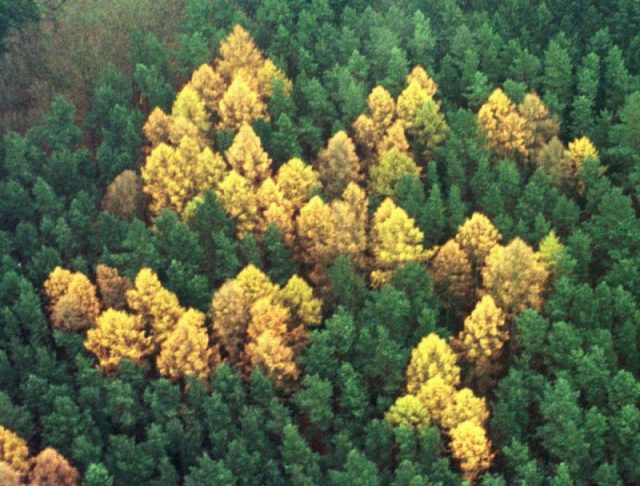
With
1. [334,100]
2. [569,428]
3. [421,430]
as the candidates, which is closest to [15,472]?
[421,430]

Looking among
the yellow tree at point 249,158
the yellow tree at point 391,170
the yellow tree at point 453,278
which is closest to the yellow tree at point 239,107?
the yellow tree at point 249,158

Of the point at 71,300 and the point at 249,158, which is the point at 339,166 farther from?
the point at 71,300

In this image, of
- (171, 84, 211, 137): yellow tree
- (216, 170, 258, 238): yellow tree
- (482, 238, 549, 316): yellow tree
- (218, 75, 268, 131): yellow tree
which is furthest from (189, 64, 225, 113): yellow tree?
(482, 238, 549, 316): yellow tree

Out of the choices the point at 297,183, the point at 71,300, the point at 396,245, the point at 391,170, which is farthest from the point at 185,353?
the point at 391,170

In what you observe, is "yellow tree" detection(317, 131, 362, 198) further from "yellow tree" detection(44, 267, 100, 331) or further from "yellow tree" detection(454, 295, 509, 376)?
"yellow tree" detection(44, 267, 100, 331)

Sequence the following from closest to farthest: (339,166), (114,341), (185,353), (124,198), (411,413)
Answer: (411,413), (185,353), (114,341), (124,198), (339,166)

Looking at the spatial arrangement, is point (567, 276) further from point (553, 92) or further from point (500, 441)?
point (553, 92)
